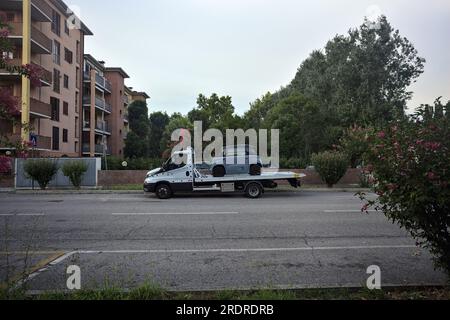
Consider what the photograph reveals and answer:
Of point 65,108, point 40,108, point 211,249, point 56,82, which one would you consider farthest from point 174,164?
point 65,108

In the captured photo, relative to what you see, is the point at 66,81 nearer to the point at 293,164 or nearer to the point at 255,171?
the point at 293,164

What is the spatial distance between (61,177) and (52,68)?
64.3 ft

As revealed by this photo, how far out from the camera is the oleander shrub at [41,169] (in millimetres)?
22081

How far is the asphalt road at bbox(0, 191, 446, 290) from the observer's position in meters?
5.68

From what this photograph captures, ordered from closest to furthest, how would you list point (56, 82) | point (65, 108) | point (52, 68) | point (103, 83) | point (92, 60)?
point (52, 68) < point (56, 82) < point (65, 108) < point (92, 60) < point (103, 83)

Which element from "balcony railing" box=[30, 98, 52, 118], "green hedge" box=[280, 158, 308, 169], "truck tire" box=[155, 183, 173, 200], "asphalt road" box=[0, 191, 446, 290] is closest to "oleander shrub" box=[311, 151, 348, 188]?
"green hedge" box=[280, 158, 308, 169]

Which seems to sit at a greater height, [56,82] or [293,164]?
[56,82]

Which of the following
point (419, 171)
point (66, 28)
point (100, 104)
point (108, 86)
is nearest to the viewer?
point (419, 171)

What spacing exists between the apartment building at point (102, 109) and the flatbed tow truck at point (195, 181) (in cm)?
3100

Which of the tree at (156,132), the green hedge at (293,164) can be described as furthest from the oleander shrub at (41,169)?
the tree at (156,132)

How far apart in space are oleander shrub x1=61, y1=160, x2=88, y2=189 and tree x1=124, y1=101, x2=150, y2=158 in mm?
40804

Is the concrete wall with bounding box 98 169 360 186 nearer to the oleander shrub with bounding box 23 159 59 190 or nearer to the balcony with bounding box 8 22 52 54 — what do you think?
the oleander shrub with bounding box 23 159 59 190

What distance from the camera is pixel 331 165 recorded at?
22.8m

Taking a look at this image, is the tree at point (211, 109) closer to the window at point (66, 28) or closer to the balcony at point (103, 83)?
the balcony at point (103, 83)
